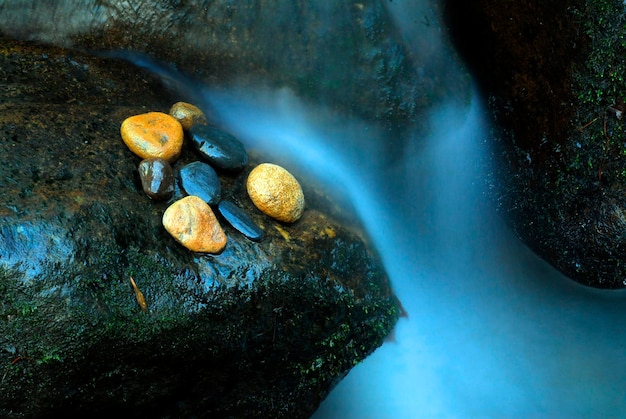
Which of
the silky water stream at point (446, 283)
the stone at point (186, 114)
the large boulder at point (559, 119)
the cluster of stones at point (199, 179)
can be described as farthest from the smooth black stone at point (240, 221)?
the large boulder at point (559, 119)

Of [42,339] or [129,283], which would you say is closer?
[42,339]

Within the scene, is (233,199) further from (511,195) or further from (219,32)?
(511,195)

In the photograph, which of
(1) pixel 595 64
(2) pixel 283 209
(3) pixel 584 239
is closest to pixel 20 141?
(2) pixel 283 209

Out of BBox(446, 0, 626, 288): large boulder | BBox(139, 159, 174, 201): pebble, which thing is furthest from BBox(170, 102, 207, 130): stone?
BBox(446, 0, 626, 288): large boulder

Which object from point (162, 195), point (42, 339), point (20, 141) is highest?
point (162, 195)

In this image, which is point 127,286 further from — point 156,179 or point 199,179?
point 199,179

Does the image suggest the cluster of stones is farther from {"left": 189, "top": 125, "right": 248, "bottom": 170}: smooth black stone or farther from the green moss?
the green moss

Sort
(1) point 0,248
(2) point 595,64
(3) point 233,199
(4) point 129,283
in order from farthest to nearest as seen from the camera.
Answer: (2) point 595,64, (3) point 233,199, (4) point 129,283, (1) point 0,248

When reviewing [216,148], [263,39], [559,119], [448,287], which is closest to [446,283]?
[448,287]
